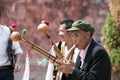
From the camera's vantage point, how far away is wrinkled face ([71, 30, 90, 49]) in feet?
14.5

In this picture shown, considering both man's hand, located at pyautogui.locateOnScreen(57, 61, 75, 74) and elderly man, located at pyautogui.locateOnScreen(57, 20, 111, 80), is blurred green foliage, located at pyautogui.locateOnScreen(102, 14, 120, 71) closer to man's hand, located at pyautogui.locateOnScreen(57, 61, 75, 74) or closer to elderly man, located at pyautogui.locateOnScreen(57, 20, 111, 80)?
elderly man, located at pyautogui.locateOnScreen(57, 20, 111, 80)

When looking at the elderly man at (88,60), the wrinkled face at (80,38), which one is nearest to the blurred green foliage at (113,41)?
the elderly man at (88,60)

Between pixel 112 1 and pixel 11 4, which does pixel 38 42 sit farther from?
pixel 112 1

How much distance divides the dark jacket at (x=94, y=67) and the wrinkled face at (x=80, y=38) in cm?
7

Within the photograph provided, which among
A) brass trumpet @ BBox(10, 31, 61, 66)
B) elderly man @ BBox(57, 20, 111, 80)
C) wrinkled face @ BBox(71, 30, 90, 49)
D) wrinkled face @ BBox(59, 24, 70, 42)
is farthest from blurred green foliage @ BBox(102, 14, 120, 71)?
brass trumpet @ BBox(10, 31, 61, 66)

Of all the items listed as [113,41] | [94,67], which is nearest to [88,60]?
[94,67]

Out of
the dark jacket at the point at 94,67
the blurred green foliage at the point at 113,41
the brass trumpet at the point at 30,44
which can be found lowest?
the blurred green foliage at the point at 113,41

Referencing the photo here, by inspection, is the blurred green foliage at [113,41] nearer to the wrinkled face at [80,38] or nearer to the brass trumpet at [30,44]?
the wrinkled face at [80,38]

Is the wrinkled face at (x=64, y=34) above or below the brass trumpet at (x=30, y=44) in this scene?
below

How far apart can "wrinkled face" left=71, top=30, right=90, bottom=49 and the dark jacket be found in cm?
7

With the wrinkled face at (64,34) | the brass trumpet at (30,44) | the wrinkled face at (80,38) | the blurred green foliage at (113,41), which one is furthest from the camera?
the blurred green foliage at (113,41)

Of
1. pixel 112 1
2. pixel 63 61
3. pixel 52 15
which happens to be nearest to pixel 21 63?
pixel 52 15

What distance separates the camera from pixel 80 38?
174 inches

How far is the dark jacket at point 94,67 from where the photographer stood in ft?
14.2
